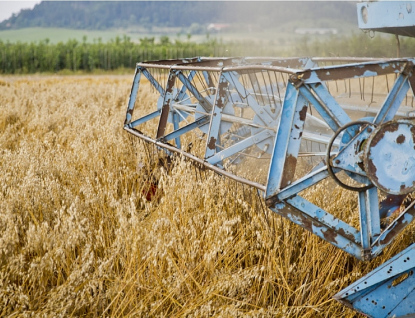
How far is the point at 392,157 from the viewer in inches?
82.1

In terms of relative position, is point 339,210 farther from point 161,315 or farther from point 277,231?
point 161,315

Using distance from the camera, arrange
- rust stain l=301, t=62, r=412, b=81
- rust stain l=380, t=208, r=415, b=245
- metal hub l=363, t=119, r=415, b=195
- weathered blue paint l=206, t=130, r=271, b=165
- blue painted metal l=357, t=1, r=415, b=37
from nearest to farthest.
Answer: metal hub l=363, t=119, r=415, b=195 → rust stain l=301, t=62, r=412, b=81 → rust stain l=380, t=208, r=415, b=245 → weathered blue paint l=206, t=130, r=271, b=165 → blue painted metal l=357, t=1, r=415, b=37

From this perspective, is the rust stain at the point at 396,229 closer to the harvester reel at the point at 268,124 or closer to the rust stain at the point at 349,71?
the rust stain at the point at 349,71

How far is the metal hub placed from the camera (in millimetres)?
2033

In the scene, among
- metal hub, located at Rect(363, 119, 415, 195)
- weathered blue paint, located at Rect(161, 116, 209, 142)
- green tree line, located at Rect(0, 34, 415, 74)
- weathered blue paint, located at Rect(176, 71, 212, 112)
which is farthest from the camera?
green tree line, located at Rect(0, 34, 415, 74)

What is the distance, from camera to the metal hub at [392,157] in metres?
2.03

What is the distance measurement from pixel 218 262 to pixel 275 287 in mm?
340

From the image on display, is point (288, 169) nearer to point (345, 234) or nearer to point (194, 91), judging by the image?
point (345, 234)

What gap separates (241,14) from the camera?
462 feet

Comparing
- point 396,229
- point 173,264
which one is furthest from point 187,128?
point 396,229

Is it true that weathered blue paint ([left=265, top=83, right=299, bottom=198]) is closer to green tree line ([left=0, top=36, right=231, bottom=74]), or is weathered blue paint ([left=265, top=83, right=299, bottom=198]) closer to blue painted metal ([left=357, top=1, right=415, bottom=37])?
blue painted metal ([left=357, top=1, right=415, bottom=37])

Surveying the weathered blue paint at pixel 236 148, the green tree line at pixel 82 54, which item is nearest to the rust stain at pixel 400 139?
the weathered blue paint at pixel 236 148

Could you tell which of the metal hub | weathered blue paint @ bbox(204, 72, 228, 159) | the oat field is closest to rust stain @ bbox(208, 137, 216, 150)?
weathered blue paint @ bbox(204, 72, 228, 159)

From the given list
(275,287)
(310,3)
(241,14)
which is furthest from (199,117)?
(241,14)
